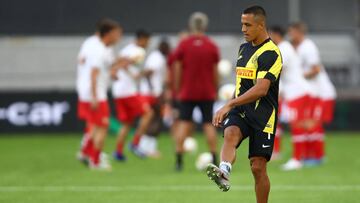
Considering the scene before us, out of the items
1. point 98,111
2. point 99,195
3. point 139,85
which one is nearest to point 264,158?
point 99,195

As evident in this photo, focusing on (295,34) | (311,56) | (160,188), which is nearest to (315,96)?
(311,56)

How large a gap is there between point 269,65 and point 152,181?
5.37 meters

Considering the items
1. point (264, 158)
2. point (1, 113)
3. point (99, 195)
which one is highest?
point (264, 158)

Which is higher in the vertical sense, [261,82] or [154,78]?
[261,82]

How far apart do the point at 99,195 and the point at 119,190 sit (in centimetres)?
66

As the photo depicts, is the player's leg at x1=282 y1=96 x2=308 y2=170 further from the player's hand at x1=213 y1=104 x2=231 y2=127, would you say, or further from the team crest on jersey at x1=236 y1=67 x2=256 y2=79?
the player's hand at x1=213 y1=104 x2=231 y2=127

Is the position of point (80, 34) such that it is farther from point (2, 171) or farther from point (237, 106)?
point (237, 106)

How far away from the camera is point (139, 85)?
74.2 feet

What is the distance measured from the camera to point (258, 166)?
1094 cm

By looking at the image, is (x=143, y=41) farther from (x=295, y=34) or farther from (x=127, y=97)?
(x=295, y=34)

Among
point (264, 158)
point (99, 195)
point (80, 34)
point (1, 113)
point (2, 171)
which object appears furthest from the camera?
point (80, 34)

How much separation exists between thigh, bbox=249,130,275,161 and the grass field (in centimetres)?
229

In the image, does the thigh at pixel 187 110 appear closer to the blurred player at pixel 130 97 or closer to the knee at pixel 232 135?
the blurred player at pixel 130 97

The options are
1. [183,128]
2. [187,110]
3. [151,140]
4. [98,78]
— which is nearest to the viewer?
[183,128]
